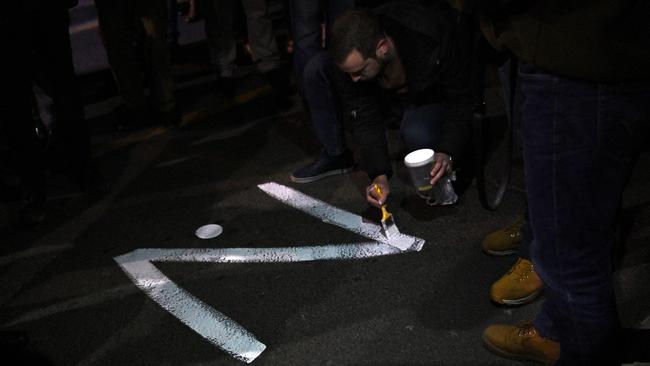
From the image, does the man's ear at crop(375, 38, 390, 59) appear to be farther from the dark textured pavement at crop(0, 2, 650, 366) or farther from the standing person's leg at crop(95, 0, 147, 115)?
the standing person's leg at crop(95, 0, 147, 115)

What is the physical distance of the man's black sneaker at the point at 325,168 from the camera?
12.8ft

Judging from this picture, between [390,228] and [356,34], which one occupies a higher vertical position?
[356,34]

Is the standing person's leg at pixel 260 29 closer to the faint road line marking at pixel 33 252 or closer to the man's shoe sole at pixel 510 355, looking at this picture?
the faint road line marking at pixel 33 252

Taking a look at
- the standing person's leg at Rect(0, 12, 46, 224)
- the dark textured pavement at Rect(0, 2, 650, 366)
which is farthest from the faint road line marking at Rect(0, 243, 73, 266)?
the standing person's leg at Rect(0, 12, 46, 224)

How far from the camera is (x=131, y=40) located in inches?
193

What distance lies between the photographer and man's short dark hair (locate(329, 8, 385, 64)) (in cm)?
276

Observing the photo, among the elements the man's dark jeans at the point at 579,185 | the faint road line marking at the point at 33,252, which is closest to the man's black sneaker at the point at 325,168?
the faint road line marking at the point at 33,252

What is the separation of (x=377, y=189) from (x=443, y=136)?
42 cm

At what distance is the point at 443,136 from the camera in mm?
2992

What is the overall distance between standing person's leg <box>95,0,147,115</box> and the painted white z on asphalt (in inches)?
80.8

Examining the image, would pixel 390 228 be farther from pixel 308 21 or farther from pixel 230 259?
pixel 308 21

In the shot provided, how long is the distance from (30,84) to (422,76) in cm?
255

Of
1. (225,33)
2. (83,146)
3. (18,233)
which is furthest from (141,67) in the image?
(18,233)

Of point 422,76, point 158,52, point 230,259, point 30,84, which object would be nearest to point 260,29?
point 158,52
